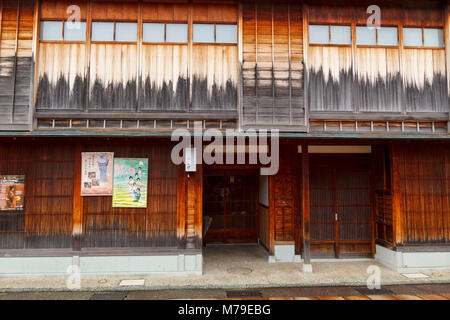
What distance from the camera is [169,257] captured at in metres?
9.09

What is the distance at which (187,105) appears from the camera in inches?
366

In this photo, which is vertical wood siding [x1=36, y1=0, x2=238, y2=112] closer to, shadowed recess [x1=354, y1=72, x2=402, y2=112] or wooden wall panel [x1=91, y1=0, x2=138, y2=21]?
wooden wall panel [x1=91, y1=0, x2=138, y2=21]

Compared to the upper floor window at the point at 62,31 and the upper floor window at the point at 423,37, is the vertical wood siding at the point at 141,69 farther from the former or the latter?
the upper floor window at the point at 423,37

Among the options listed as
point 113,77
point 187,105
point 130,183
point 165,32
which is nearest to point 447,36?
point 187,105

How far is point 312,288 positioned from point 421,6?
10.3 m

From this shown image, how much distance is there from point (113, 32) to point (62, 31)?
5.44 feet

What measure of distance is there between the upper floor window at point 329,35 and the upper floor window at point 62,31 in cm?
774

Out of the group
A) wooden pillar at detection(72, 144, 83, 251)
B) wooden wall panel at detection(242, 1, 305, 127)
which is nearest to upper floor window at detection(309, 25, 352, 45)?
wooden wall panel at detection(242, 1, 305, 127)

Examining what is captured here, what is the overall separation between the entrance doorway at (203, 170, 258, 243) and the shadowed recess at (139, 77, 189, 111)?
4.28 m

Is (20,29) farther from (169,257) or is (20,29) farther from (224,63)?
(169,257)

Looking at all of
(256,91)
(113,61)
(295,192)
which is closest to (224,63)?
(256,91)

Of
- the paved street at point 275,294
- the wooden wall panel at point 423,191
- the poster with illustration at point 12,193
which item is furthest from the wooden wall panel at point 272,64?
the poster with illustration at point 12,193

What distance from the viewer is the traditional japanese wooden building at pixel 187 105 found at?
905cm

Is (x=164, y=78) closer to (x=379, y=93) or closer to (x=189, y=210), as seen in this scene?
(x=189, y=210)
